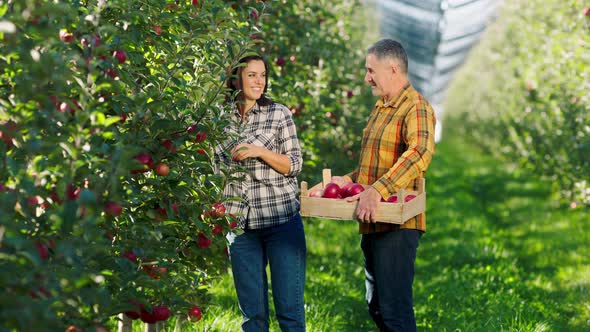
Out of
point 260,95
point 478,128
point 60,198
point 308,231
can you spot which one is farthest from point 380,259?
point 478,128

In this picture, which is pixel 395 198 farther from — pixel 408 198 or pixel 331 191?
pixel 331 191

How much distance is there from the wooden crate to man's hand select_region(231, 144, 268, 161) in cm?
27

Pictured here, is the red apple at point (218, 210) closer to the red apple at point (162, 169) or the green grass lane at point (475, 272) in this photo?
the red apple at point (162, 169)

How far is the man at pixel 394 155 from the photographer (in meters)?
3.45

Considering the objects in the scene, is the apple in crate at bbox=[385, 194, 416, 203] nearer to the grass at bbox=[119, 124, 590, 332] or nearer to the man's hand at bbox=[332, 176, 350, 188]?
the man's hand at bbox=[332, 176, 350, 188]

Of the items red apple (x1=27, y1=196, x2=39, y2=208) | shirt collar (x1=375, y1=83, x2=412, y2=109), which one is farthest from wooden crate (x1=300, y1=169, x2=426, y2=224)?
red apple (x1=27, y1=196, x2=39, y2=208)

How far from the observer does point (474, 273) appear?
687cm

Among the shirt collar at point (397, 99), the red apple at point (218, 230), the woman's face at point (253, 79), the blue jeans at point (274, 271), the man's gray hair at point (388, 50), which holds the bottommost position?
the blue jeans at point (274, 271)

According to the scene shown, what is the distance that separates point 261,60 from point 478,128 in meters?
19.0

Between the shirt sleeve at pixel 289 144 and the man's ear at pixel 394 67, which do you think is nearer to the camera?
the man's ear at pixel 394 67

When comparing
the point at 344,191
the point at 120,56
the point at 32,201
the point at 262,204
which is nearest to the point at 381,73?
the point at 344,191

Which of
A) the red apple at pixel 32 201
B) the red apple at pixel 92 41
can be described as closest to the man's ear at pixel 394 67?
the red apple at pixel 92 41

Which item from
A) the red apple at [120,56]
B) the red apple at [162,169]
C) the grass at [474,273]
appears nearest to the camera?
the red apple at [120,56]

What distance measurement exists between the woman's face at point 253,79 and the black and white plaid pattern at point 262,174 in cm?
8
